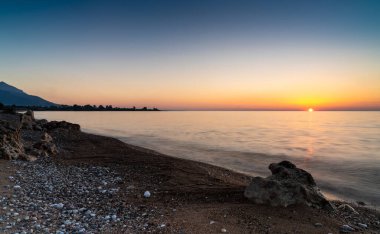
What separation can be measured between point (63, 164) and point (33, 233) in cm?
904

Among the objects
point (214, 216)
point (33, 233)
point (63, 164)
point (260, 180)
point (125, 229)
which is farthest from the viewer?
point (63, 164)

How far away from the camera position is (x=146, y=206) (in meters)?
9.35

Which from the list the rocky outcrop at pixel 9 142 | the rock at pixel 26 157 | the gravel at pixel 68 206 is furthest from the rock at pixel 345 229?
the rocky outcrop at pixel 9 142

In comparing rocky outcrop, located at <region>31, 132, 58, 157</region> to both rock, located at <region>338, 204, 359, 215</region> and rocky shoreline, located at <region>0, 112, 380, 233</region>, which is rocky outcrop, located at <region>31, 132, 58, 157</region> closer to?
rocky shoreline, located at <region>0, 112, 380, 233</region>

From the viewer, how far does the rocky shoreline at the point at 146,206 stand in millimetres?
7707

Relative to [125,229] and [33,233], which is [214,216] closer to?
[125,229]

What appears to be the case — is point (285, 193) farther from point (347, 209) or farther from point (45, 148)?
point (45, 148)

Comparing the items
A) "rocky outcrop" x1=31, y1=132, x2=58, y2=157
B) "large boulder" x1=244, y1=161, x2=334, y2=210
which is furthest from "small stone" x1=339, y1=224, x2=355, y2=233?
"rocky outcrop" x1=31, y1=132, x2=58, y2=157

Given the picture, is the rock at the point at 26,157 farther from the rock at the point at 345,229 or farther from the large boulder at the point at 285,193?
the rock at the point at 345,229

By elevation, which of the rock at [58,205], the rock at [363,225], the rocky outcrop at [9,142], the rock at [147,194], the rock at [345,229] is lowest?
the rock at [363,225]

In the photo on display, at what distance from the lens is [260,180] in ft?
32.3

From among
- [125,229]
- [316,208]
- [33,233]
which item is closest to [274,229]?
[316,208]

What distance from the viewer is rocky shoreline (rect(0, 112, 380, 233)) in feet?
25.3

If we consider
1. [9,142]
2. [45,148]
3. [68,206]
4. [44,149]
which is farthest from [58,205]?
[45,148]
